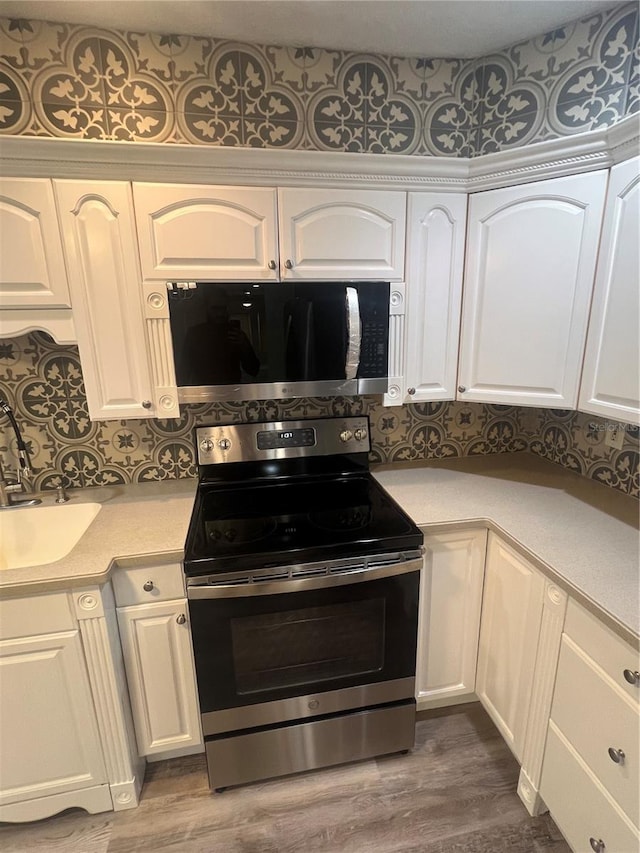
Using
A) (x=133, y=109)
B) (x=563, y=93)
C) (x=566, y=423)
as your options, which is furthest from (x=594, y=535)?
(x=133, y=109)

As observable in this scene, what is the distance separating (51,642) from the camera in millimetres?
1340

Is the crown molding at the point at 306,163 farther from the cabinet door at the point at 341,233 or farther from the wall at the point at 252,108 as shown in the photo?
the wall at the point at 252,108

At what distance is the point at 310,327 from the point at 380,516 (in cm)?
73

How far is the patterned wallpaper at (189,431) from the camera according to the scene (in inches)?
69.0

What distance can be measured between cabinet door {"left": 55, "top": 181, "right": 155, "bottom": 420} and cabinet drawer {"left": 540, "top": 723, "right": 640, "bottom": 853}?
172cm

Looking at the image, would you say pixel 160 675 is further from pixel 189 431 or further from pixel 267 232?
pixel 267 232

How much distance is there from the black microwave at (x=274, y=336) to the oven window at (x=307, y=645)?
0.77 m

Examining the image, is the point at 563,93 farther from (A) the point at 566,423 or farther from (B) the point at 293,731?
(B) the point at 293,731

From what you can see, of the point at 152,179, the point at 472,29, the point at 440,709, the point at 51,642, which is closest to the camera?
the point at 51,642

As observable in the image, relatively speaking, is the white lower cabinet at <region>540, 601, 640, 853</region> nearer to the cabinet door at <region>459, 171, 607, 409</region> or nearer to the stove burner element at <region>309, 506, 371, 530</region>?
the stove burner element at <region>309, 506, 371, 530</region>

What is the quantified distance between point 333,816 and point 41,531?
4.89 feet

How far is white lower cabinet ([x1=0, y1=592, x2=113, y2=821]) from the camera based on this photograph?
51.8 inches

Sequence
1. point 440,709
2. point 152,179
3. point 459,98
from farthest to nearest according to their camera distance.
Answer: point 440,709 < point 459,98 < point 152,179

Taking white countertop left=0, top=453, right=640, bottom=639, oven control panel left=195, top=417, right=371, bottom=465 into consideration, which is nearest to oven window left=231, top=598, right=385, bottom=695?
Result: white countertop left=0, top=453, right=640, bottom=639
